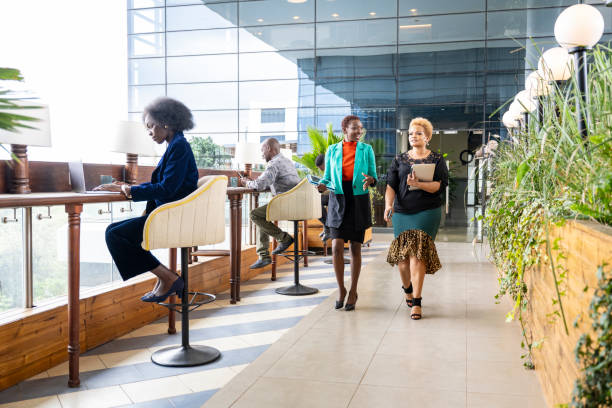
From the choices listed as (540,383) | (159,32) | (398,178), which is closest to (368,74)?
(159,32)

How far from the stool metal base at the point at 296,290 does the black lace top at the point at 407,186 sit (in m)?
1.27

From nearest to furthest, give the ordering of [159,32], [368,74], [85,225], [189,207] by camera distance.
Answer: [189,207] < [85,225] < [368,74] < [159,32]

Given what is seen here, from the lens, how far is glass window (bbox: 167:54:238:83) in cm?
1417

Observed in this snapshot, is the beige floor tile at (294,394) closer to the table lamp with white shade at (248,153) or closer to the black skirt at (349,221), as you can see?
the black skirt at (349,221)

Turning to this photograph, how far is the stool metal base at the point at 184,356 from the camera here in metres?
2.82

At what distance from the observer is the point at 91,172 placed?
3.37 meters

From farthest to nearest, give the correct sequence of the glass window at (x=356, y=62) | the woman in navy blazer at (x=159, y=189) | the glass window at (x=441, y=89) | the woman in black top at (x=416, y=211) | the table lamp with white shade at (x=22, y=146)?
the glass window at (x=356, y=62) → the glass window at (x=441, y=89) → the woman in black top at (x=416, y=211) → the table lamp with white shade at (x=22, y=146) → the woman in navy blazer at (x=159, y=189)

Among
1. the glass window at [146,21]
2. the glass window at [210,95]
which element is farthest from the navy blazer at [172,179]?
the glass window at [146,21]

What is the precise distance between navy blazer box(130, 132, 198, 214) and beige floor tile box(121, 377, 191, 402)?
37.0 inches

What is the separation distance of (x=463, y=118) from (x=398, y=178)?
810 cm

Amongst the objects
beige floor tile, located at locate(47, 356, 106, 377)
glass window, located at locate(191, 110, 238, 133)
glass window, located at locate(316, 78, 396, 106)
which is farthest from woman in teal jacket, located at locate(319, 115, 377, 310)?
glass window, located at locate(191, 110, 238, 133)

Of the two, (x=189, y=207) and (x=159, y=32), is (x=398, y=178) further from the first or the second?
(x=159, y=32)

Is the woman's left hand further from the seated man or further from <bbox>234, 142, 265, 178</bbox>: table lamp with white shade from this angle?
<bbox>234, 142, 265, 178</bbox>: table lamp with white shade

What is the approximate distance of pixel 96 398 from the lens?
2379mm
